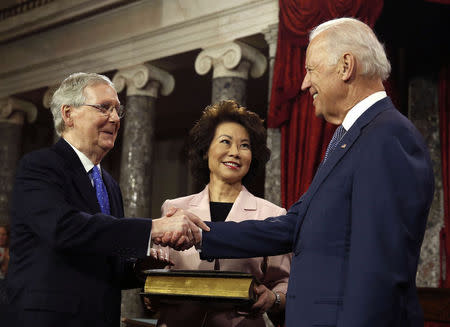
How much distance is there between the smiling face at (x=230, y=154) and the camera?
3.27 m

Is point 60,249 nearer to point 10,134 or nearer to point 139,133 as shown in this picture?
point 139,133

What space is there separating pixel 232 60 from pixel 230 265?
5353 millimetres

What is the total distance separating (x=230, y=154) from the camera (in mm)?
3287

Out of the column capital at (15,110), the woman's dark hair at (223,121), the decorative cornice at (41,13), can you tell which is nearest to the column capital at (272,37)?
the decorative cornice at (41,13)

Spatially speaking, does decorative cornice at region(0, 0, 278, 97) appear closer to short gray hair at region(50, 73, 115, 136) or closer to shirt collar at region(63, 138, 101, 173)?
short gray hair at region(50, 73, 115, 136)

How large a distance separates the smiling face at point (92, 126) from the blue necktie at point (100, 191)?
69 mm

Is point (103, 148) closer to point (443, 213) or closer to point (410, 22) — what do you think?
point (410, 22)

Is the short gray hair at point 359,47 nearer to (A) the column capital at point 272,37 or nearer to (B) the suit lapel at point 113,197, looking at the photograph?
(B) the suit lapel at point 113,197

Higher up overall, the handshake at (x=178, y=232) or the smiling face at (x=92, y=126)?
the smiling face at (x=92, y=126)

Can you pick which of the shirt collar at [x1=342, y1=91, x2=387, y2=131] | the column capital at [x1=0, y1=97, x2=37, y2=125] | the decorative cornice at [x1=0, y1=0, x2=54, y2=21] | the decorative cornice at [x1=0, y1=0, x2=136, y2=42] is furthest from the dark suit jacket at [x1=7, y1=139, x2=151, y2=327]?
the column capital at [x1=0, y1=97, x2=37, y2=125]

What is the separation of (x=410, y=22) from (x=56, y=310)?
5231 millimetres

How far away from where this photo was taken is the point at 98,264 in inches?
101

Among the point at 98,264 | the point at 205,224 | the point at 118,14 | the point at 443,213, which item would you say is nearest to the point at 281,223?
the point at 205,224

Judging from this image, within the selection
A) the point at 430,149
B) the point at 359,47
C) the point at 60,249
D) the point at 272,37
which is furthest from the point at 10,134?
the point at 359,47
